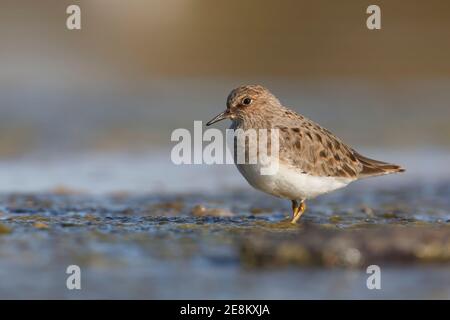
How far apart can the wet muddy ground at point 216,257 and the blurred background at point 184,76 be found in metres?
4.19

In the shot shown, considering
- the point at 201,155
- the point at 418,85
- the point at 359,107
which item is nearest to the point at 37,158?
the point at 201,155

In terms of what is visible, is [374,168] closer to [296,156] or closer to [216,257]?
[296,156]

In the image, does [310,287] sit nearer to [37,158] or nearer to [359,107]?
[37,158]

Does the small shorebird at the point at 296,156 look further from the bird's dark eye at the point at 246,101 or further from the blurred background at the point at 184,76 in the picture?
the blurred background at the point at 184,76

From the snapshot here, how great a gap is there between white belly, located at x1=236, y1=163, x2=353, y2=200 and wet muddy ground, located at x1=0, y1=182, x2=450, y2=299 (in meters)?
0.39

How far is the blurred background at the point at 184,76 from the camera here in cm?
1661

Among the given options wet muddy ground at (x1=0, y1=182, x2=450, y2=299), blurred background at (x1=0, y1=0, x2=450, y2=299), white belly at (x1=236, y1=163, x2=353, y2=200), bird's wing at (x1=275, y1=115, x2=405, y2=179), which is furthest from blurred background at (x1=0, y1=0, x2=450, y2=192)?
wet muddy ground at (x1=0, y1=182, x2=450, y2=299)

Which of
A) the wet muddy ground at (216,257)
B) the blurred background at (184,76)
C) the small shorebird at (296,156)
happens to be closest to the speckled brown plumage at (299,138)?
the small shorebird at (296,156)

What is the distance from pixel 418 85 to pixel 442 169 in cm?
985

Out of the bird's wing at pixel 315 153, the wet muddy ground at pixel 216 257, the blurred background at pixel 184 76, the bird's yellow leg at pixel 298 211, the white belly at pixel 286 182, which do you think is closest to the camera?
the wet muddy ground at pixel 216 257

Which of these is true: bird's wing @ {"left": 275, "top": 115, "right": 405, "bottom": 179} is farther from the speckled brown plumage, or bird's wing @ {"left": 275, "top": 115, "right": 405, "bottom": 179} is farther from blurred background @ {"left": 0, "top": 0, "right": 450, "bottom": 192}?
blurred background @ {"left": 0, "top": 0, "right": 450, "bottom": 192}

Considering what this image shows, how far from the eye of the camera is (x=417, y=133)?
18.4 metres

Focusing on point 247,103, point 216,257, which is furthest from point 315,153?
point 216,257

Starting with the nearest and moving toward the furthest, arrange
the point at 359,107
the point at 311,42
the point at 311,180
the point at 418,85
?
1. the point at 311,180
2. the point at 359,107
3. the point at 418,85
4. the point at 311,42
